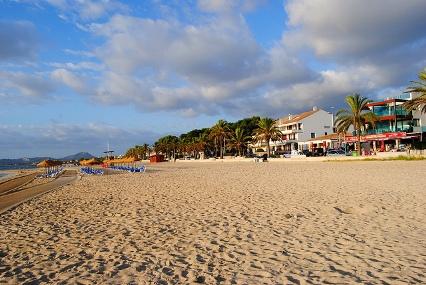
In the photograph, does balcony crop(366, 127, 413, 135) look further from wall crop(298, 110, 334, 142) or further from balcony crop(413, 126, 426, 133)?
wall crop(298, 110, 334, 142)

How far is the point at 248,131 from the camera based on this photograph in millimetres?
107062

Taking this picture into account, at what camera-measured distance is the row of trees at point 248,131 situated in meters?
51.7

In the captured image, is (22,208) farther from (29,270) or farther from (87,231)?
(29,270)

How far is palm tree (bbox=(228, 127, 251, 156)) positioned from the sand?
8481cm

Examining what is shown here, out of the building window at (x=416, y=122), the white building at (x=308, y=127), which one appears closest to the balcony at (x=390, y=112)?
the building window at (x=416, y=122)

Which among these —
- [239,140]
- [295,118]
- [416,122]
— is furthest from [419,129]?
[239,140]

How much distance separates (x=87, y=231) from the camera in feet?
30.6

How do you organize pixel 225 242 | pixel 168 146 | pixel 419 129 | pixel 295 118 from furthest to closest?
1. pixel 168 146
2. pixel 295 118
3. pixel 419 129
4. pixel 225 242

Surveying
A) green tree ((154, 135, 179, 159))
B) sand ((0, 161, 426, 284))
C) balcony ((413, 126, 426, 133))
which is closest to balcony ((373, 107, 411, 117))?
balcony ((413, 126, 426, 133))

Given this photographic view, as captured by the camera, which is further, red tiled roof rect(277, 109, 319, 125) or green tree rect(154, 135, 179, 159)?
green tree rect(154, 135, 179, 159)

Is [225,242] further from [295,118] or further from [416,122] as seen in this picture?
[295,118]

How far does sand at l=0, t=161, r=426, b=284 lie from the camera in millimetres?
5793

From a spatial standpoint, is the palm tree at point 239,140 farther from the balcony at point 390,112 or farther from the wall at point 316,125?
the balcony at point 390,112

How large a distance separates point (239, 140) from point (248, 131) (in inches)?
368
